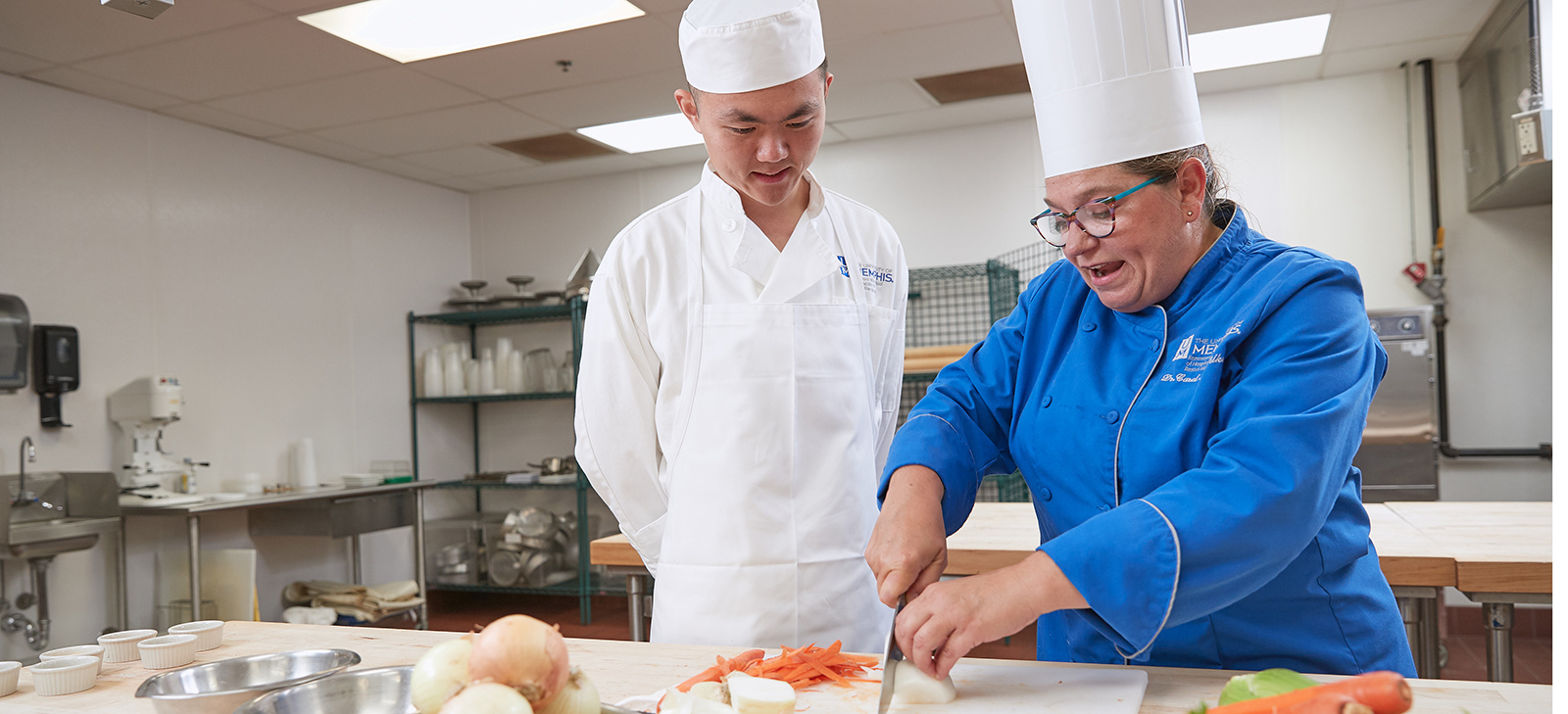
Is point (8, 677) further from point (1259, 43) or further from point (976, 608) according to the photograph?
point (1259, 43)

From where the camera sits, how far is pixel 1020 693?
3.52 ft

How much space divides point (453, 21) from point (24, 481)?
2383 millimetres

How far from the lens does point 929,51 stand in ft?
13.5

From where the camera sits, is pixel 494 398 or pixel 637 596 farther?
pixel 494 398

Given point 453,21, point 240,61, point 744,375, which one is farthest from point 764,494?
point 240,61

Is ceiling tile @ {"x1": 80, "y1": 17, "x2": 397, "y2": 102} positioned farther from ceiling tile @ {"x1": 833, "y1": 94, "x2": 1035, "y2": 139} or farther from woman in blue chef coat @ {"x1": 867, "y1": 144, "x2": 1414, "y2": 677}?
woman in blue chef coat @ {"x1": 867, "y1": 144, "x2": 1414, "y2": 677}

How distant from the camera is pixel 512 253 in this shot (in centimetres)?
644

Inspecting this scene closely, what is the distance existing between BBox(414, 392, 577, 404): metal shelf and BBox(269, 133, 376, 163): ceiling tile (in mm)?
1407

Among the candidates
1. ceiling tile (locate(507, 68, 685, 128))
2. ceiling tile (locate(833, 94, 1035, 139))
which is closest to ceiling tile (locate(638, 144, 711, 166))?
ceiling tile (locate(507, 68, 685, 128))

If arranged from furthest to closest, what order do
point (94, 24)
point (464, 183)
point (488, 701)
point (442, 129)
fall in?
1. point (464, 183)
2. point (442, 129)
3. point (94, 24)
4. point (488, 701)

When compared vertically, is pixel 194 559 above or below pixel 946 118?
below

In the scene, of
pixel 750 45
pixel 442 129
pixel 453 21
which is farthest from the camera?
pixel 442 129

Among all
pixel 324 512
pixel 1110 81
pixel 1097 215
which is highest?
pixel 1110 81

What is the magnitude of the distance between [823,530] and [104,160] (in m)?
4.21
